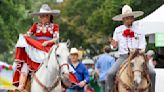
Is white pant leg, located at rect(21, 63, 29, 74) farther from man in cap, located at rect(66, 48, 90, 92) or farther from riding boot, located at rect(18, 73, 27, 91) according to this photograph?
man in cap, located at rect(66, 48, 90, 92)

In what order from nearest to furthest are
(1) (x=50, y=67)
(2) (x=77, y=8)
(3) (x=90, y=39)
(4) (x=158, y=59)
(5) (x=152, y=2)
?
(1) (x=50, y=67) → (4) (x=158, y=59) → (5) (x=152, y=2) → (3) (x=90, y=39) → (2) (x=77, y=8)

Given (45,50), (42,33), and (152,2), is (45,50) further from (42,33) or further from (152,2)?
(152,2)

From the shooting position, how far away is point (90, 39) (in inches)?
2606

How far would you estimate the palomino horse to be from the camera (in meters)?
15.6

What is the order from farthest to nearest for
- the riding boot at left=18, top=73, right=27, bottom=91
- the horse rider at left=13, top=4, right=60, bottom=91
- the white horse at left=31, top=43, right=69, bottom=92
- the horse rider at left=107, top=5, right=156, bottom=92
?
the horse rider at left=107, top=5, right=156, bottom=92 < the horse rider at left=13, top=4, right=60, bottom=91 < the riding boot at left=18, top=73, right=27, bottom=91 < the white horse at left=31, top=43, right=69, bottom=92

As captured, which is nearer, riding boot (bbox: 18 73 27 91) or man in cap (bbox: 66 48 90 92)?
riding boot (bbox: 18 73 27 91)

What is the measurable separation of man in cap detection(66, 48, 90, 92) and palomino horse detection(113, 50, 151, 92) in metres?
1.99

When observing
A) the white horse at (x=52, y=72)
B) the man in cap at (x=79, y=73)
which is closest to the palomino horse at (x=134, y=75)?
the white horse at (x=52, y=72)

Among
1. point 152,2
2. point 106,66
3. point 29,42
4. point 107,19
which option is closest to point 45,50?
point 29,42

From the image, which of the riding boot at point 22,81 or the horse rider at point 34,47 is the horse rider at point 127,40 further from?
the riding boot at point 22,81

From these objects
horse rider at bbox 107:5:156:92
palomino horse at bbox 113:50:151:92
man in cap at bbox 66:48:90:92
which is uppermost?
horse rider at bbox 107:5:156:92

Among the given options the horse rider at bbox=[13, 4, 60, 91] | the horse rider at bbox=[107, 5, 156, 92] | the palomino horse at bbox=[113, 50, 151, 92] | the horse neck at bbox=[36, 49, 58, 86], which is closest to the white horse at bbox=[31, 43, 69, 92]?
the horse neck at bbox=[36, 49, 58, 86]

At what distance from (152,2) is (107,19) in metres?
7.44

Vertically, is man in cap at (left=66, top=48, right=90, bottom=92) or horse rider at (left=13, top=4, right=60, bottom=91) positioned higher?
horse rider at (left=13, top=4, right=60, bottom=91)
